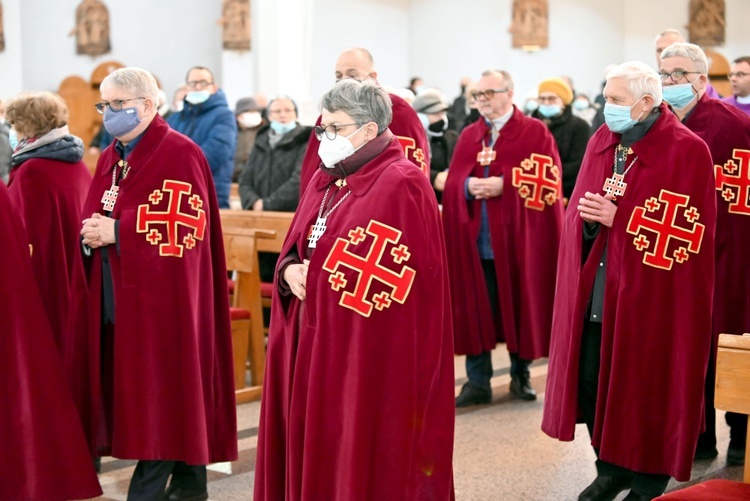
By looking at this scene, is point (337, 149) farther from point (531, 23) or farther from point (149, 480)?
point (531, 23)

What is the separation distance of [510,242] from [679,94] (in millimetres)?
1859

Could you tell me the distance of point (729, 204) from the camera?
207 inches

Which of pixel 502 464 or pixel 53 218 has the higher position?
pixel 53 218

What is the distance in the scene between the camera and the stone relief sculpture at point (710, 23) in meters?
17.3

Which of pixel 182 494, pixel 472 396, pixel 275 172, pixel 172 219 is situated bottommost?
pixel 472 396

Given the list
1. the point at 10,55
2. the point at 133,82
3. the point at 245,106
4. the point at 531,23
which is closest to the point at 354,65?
the point at 133,82

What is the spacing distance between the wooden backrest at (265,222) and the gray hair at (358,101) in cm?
371

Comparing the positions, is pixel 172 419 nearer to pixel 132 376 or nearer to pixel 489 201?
pixel 132 376

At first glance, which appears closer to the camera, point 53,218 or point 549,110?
point 53,218

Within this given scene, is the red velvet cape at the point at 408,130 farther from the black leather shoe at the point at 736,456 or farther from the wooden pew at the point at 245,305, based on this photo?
the black leather shoe at the point at 736,456

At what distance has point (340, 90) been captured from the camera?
360 centimetres

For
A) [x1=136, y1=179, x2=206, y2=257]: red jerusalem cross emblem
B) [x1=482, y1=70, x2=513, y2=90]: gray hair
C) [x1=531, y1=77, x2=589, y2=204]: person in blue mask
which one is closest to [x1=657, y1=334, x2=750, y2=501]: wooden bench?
[x1=136, y1=179, x2=206, y2=257]: red jerusalem cross emblem

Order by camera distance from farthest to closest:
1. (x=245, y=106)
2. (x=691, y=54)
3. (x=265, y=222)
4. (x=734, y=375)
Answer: (x=245, y=106)
(x=265, y=222)
(x=691, y=54)
(x=734, y=375)

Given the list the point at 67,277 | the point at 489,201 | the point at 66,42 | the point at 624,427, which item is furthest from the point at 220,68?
the point at 624,427
